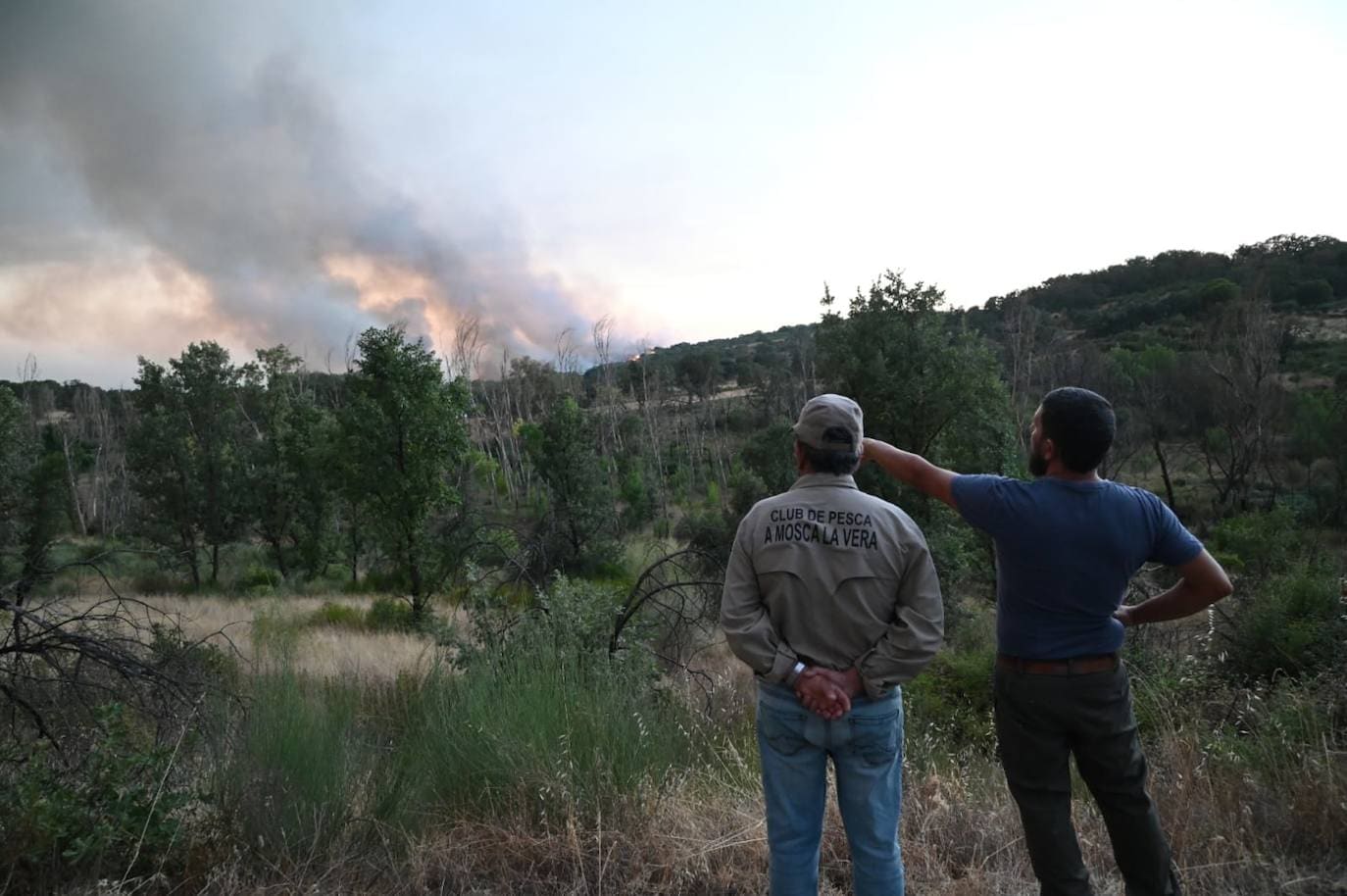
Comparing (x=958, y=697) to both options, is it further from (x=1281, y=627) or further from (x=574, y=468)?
(x=574, y=468)

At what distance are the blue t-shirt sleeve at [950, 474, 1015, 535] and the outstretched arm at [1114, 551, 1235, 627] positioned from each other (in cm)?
56

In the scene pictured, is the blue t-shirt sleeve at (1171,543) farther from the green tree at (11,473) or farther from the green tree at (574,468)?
the green tree at (11,473)

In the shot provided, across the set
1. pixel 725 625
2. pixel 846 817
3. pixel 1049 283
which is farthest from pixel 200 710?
pixel 1049 283

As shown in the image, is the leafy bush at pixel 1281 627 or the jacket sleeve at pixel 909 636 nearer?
the jacket sleeve at pixel 909 636

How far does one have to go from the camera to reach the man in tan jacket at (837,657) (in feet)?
8.12

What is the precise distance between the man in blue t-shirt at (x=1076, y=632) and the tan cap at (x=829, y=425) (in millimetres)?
599

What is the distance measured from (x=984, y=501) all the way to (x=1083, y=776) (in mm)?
996

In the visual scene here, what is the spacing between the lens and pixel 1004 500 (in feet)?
9.16

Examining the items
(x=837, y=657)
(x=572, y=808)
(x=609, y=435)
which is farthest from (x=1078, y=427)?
(x=609, y=435)

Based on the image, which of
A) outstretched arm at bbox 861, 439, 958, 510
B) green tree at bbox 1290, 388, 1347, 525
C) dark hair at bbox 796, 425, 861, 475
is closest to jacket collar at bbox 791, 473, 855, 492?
dark hair at bbox 796, 425, 861, 475

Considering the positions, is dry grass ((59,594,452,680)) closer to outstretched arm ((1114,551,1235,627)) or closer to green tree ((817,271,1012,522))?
outstretched arm ((1114,551,1235,627))

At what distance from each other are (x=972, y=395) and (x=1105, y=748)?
57.5 feet

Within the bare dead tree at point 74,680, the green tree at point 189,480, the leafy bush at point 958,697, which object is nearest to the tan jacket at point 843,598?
the bare dead tree at point 74,680

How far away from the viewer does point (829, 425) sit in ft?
8.59
